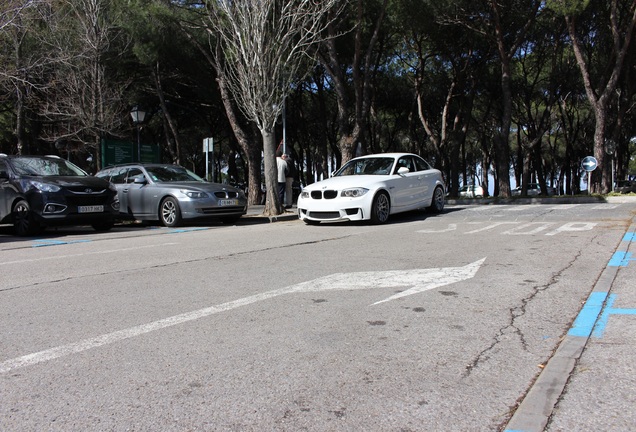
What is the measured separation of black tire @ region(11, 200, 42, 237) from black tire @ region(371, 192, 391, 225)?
7.35 meters

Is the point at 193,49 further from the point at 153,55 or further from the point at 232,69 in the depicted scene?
the point at 232,69

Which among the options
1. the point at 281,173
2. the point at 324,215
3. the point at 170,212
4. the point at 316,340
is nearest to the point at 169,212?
the point at 170,212

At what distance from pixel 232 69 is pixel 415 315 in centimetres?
1438

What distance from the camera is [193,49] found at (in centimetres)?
2295

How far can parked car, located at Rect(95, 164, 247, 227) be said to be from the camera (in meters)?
13.2

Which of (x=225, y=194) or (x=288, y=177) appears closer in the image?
(x=225, y=194)

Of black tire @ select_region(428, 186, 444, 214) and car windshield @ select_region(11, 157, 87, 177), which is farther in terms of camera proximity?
black tire @ select_region(428, 186, 444, 214)

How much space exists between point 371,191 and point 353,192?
15.5 inches

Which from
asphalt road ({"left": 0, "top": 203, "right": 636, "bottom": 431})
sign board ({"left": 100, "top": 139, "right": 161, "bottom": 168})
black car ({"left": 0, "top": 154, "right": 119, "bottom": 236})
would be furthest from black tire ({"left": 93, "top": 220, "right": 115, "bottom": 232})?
sign board ({"left": 100, "top": 139, "right": 161, "bottom": 168})

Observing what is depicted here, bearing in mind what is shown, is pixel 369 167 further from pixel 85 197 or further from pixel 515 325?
pixel 515 325

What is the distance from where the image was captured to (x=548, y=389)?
3.02 m

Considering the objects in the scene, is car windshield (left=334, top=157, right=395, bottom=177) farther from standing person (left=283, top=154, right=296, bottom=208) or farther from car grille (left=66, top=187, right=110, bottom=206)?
car grille (left=66, top=187, right=110, bottom=206)

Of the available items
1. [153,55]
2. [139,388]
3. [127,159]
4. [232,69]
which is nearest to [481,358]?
[139,388]

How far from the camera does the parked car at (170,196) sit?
13172 millimetres
